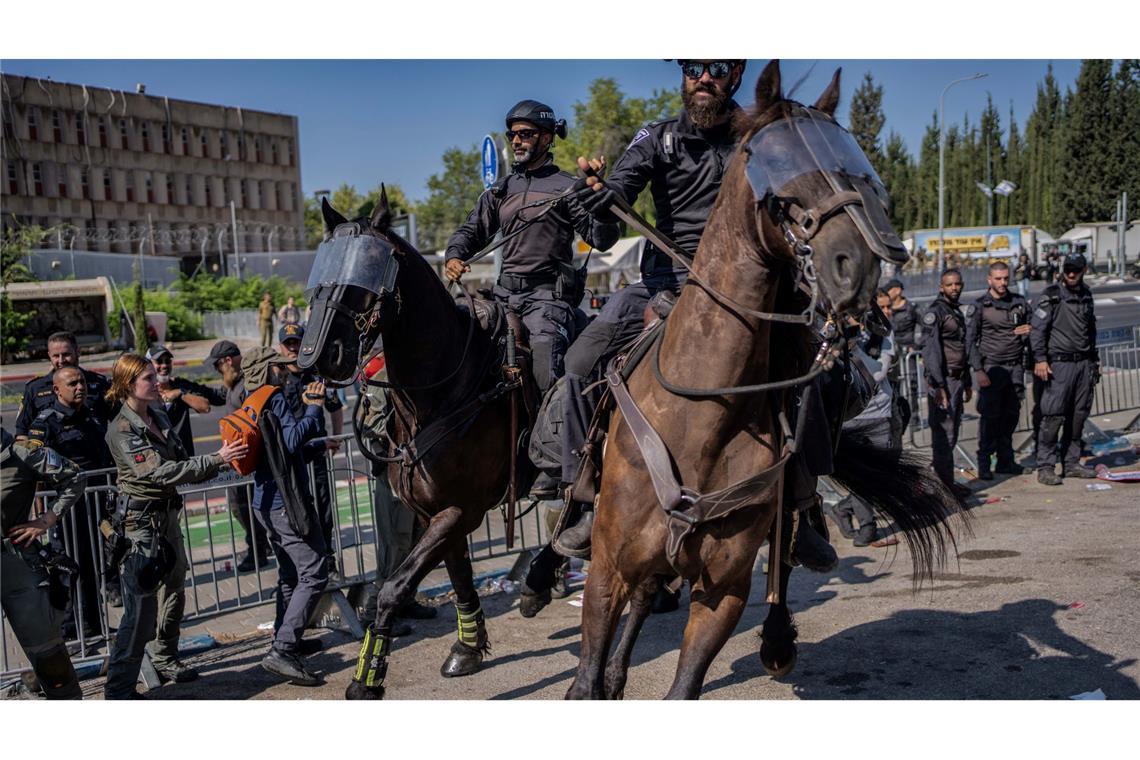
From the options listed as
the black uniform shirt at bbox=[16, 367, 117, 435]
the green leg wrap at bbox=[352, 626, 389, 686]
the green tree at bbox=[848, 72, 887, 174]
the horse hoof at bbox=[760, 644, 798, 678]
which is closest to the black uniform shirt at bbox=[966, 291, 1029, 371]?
the horse hoof at bbox=[760, 644, 798, 678]

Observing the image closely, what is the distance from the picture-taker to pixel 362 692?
18.5ft

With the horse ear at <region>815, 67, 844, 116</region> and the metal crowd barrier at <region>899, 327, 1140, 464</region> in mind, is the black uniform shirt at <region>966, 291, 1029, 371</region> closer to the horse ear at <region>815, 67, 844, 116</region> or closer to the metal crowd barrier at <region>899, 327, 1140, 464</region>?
the metal crowd barrier at <region>899, 327, 1140, 464</region>

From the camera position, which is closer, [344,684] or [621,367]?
[621,367]

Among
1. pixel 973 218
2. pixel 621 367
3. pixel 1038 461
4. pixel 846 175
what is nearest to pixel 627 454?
pixel 621 367

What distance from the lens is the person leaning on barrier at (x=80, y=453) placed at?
22.4 ft

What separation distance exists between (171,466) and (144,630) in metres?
0.95

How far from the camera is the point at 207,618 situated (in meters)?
7.30

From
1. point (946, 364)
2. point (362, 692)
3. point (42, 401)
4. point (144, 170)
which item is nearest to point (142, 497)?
point (362, 692)

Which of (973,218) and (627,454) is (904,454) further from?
(973,218)

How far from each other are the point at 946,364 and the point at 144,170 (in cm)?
5311

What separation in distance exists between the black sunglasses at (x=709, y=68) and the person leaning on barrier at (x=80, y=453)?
15.4ft

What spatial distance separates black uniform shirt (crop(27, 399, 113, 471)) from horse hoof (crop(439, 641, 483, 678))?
3100 millimetres

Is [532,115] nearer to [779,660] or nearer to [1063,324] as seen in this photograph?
[779,660]

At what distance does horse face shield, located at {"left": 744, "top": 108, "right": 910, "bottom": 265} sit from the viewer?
3.05m
